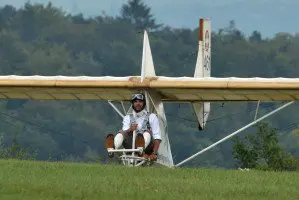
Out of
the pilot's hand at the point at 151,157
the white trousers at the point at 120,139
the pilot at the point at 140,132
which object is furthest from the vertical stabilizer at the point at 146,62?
the pilot's hand at the point at 151,157

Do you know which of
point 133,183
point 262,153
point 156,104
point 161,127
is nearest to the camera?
point 133,183

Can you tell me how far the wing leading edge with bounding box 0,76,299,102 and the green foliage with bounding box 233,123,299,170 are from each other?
2.12 metres

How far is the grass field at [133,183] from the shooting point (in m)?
14.7

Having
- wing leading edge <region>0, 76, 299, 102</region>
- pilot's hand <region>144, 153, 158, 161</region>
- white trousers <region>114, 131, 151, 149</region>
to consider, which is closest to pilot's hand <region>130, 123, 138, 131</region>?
white trousers <region>114, 131, 151, 149</region>

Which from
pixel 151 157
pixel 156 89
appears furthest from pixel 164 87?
pixel 151 157

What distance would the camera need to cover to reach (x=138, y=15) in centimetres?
14700

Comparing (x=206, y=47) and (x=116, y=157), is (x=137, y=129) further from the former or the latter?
(x=206, y=47)

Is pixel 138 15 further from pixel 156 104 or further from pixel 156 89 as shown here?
pixel 156 89

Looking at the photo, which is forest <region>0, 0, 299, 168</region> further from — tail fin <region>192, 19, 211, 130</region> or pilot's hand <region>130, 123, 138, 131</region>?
pilot's hand <region>130, 123, 138, 131</region>

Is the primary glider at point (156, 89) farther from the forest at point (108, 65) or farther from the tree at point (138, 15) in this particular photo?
the tree at point (138, 15)

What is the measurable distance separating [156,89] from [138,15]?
121443mm

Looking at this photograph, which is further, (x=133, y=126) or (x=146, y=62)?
(x=146, y=62)

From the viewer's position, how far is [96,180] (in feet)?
53.4

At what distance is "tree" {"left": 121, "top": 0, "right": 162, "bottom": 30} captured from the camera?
14038 centimetres
